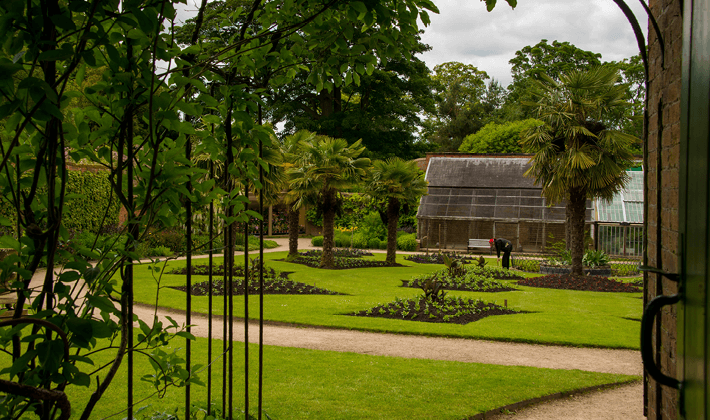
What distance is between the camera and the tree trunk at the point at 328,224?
58.6 feet

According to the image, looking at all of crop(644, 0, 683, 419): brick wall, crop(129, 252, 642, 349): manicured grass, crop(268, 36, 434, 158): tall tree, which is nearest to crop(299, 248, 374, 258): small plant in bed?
crop(129, 252, 642, 349): manicured grass

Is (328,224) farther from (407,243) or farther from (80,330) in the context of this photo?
(80,330)

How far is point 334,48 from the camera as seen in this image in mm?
2529

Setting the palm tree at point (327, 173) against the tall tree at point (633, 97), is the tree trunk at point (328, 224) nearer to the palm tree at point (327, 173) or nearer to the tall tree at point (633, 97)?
the palm tree at point (327, 173)

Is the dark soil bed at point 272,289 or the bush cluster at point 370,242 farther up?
the bush cluster at point 370,242

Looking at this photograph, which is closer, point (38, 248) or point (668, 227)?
point (38, 248)

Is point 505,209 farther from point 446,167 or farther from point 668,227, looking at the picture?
point 668,227

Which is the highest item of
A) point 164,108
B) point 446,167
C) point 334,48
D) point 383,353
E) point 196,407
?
point 446,167

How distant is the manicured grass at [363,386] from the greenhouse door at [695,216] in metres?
3.67

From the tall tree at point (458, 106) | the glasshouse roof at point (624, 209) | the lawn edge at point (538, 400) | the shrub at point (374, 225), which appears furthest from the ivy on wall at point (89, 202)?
the tall tree at point (458, 106)

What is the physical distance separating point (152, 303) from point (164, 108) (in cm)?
973

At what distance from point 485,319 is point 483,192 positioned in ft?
65.2

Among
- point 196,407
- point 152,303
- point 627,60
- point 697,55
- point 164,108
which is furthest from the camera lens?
point 627,60

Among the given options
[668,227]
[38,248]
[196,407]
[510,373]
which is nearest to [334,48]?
[38,248]
